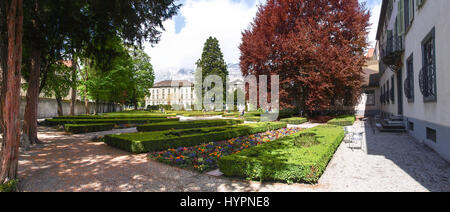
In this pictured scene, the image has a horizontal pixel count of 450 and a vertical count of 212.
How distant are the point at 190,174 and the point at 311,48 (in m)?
16.0

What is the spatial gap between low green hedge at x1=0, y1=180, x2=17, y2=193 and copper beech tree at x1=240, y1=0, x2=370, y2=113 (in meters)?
17.6

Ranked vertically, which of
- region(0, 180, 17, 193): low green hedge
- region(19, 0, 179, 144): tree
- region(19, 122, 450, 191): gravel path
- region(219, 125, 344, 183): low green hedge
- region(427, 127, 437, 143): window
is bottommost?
region(19, 122, 450, 191): gravel path

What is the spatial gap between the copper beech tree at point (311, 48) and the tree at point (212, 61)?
24.2m

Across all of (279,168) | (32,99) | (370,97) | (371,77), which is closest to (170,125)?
(32,99)

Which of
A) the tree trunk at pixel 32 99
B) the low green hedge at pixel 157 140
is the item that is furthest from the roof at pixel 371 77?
the tree trunk at pixel 32 99

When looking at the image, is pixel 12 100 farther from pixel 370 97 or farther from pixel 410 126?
pixel 370 97

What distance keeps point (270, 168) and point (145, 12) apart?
27.0 ft

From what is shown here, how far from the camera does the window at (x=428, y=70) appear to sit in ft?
23.7

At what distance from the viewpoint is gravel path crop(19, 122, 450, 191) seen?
4602mm

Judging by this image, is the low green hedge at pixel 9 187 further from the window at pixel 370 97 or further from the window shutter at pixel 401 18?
the window at pixel 370 97

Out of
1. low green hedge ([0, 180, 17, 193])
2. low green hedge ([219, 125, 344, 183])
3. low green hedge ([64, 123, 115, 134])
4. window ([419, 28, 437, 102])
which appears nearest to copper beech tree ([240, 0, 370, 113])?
window ([419, 28, 437, 102])

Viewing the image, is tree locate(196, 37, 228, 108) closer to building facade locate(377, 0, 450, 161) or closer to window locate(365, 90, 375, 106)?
window locate(365, 90, 375, 106)

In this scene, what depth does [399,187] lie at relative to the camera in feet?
14.6
